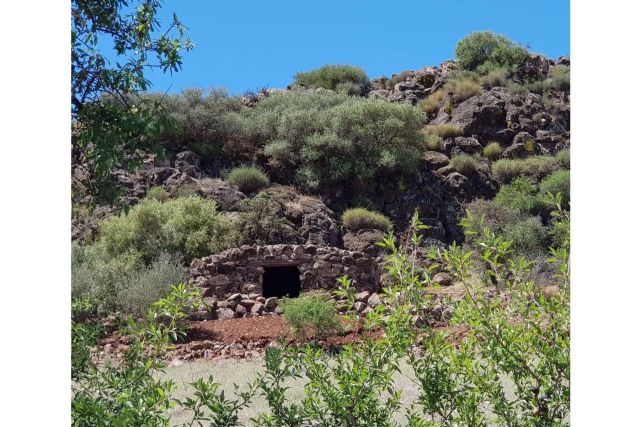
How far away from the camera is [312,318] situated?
9.56 metres

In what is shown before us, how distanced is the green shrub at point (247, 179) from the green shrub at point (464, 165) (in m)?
6.18

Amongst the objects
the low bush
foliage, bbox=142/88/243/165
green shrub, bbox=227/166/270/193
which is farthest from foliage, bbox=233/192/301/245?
the low bush

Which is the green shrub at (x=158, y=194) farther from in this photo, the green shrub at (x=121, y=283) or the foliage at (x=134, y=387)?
the foliage at (x=134, y=387)

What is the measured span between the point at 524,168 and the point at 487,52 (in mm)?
10470

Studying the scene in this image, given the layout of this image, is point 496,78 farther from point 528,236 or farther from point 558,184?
point 528,236

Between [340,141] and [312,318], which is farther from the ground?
[340,141]

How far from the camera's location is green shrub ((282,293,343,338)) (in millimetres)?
9586

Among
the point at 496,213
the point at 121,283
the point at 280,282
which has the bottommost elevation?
the point at 280,282

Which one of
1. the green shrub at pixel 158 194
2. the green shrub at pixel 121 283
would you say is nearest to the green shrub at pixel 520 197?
the green shrub at pixel 158 194

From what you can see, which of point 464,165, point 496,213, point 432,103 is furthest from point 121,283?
point 432,103

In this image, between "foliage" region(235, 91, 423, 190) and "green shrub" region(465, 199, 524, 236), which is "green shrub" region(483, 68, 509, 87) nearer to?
"foliage" region(235, 91, 423, 190)
